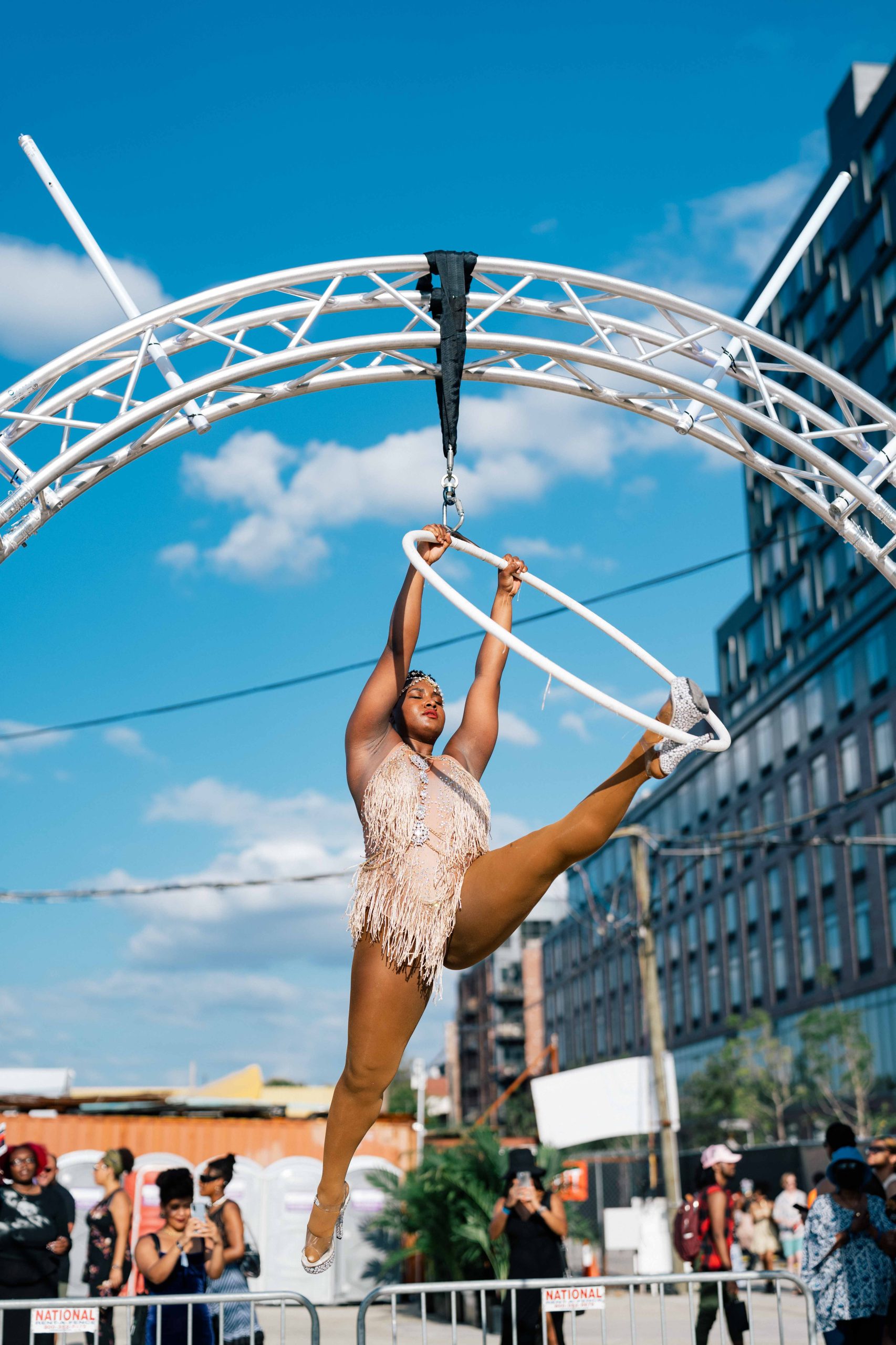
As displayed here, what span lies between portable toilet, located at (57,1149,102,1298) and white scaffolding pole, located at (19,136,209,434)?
12642mm

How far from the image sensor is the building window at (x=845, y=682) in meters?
41.4

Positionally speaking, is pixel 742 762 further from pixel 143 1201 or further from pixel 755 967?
pixel 143 1201

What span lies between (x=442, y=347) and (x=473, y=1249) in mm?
10522

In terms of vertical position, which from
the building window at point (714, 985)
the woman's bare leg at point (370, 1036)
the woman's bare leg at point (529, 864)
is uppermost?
the building window at point (714, 985)

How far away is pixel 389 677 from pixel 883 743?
37.1 m

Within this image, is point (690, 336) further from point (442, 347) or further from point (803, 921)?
point (803, 921)

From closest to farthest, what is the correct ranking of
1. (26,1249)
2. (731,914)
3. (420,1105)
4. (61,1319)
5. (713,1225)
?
(61,1319)
(26,1249)
(713,1225)
(420,1105)
(731,914)

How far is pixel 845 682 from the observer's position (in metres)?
41.9

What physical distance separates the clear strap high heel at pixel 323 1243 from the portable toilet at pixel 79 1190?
39.5 ft

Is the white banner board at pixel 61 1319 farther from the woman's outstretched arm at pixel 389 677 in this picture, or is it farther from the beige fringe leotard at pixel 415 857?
the woman's outstretched arm at pixel 389 677

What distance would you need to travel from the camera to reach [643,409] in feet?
19.5

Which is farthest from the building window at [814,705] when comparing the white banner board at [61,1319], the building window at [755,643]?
the white banner board at [61,1319]

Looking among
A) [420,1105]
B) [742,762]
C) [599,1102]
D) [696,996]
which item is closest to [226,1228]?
[599,1102]

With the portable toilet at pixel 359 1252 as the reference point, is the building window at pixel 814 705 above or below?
above
